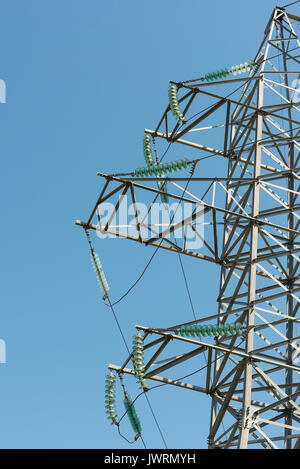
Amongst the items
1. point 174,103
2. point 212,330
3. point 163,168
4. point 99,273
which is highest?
point 174,103

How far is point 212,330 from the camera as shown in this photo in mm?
19094

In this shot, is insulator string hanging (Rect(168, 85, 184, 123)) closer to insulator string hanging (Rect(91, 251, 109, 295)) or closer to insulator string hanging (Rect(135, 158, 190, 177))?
insulator string hanging (Rect(135, 158, 190, 177))

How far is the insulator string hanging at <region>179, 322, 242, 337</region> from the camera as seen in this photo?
19094mm

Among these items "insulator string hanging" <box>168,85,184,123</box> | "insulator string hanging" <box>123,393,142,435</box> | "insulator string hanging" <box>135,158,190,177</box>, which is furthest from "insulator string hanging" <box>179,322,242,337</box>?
"insulator string hanging" <box>168,85,184,123</box>

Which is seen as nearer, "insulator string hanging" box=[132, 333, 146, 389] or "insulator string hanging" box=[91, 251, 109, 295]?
"insulator string hanging" box=[132, 333, 146, 389]

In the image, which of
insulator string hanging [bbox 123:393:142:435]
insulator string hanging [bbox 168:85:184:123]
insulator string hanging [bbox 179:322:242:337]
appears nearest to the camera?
insulator string hanging [bbox 179:322:242:337]

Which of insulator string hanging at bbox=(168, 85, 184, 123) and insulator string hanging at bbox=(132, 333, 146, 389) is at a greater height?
insulator string hanging at bbox=(168, 85, 184, 123)

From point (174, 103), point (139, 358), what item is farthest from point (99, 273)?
point (174, 103)

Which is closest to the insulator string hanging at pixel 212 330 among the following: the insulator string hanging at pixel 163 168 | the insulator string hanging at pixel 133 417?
the insulator string hanging at pixel 133 417

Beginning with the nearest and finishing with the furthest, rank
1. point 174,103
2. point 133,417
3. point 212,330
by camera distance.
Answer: point 212,330, point 133,417, point 174,103

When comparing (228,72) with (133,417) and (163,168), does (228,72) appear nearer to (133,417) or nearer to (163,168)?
(163,168)

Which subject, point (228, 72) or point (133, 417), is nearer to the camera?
point (133, 417)
